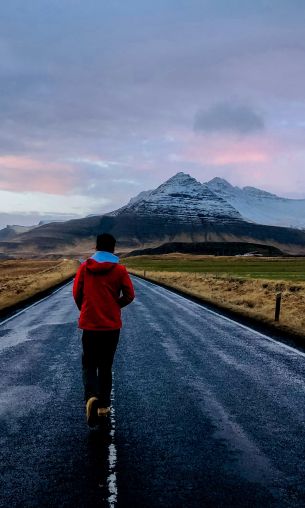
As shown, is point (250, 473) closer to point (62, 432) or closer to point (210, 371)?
point (62, 432)

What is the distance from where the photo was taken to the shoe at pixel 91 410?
5855 millimetres

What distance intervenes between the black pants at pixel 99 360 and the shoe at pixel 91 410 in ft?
0.47

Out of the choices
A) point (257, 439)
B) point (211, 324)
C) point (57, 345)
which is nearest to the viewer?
point (257, 439)

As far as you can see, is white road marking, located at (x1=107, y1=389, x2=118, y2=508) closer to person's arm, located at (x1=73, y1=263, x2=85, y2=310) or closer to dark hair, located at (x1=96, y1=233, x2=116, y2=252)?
person's arm, located at (x1=73, y1=263, x2=85, y2=310)

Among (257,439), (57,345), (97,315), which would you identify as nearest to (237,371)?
(257,439)

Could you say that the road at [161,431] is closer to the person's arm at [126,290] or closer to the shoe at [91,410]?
the shoe at [91,410]

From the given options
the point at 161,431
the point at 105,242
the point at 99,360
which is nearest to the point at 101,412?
the point at 99,360

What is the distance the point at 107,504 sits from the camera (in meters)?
4.12

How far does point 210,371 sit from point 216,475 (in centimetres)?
454

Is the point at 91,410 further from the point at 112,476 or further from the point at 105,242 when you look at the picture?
the point at 105,242

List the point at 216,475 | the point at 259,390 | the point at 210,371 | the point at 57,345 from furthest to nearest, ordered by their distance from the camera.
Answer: the point at 57,345
the point at 210,371
the point at 259,390
the point at 216,475

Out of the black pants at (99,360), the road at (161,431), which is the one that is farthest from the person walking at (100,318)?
the road at (161,431)

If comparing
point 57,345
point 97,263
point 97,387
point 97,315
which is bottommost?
point 57,345

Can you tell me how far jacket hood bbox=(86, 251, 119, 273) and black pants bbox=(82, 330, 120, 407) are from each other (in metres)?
0.77
